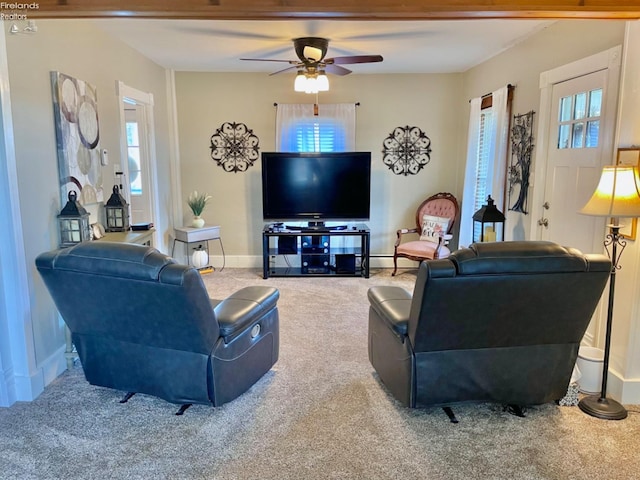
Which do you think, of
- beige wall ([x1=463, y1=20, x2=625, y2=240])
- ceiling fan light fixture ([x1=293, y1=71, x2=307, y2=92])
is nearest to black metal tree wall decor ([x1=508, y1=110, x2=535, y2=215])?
beige wall ([x1=463, y1=20, x2=625, y2=240])

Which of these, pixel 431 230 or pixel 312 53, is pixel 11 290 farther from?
pixel 431 230

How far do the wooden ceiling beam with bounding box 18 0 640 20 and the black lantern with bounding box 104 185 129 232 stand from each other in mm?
1726

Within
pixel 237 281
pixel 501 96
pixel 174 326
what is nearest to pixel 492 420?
pixel 174 326

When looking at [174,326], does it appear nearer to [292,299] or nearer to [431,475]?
[431,475]

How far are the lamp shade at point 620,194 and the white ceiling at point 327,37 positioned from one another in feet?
6.38

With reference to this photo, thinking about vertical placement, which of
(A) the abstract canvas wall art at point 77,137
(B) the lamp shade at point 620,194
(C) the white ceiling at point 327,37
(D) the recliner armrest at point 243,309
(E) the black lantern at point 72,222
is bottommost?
(D) the recliner armrest at point 243,309

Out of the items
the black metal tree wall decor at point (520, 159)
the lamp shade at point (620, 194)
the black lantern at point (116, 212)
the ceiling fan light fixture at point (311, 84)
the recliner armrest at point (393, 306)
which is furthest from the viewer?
the ceiling fan light fixture at point (311, 84)

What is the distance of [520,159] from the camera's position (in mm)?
4324

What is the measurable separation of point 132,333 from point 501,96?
13.3 feet

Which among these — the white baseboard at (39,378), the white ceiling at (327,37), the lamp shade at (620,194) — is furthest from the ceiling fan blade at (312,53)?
the white baseboard at (39,378)

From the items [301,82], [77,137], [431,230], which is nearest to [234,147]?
[301,82]

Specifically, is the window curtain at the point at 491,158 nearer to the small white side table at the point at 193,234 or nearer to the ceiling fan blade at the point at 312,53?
the ceiling fan blade at the point at 312,53

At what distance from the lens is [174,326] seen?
93.9 inches

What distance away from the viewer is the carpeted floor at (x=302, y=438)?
7.10ft
